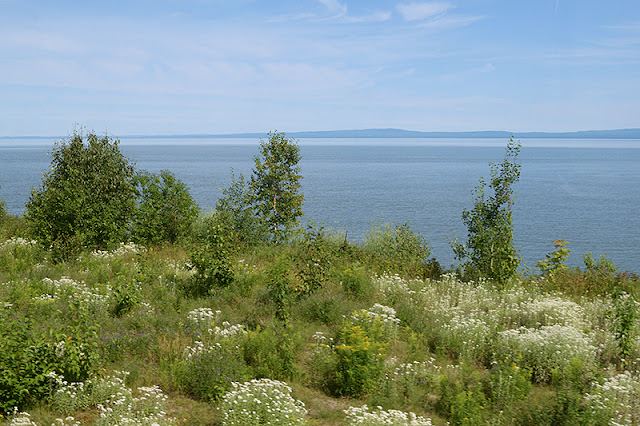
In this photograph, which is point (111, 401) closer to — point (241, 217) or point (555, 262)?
point (555, 262)

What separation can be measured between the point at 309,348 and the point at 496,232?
7196 millimetres

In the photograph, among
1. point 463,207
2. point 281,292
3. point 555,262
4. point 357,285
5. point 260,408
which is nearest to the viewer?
point 260,408

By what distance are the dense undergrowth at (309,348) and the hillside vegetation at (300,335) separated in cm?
3

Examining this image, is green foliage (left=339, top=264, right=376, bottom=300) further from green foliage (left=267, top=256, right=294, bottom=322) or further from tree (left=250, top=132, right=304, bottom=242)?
tree (left=250, top=132, right=304, bottom=242)

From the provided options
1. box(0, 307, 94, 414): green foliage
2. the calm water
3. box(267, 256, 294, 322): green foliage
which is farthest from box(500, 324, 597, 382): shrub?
the calm water

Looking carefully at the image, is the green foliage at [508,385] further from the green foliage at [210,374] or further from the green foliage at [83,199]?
the green foliage at [83,199]

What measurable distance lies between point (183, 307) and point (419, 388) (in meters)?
5.34

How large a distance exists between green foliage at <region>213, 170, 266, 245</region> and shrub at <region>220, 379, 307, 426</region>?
1195cm

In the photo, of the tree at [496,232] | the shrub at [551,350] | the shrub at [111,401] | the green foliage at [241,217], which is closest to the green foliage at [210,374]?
the shrub at [111,401]

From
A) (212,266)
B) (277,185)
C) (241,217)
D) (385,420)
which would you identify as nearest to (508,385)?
(385,420)

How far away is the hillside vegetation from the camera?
21.4ft

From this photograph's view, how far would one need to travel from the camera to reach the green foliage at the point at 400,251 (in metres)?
14.3

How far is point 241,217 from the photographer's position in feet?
66.3

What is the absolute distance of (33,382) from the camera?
20.7ft
